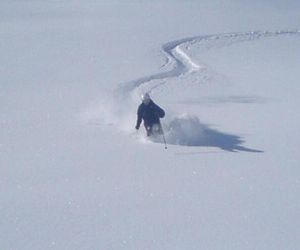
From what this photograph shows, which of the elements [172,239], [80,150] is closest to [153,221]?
[172,239]

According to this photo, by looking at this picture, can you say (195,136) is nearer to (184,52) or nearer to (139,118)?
(139,118)

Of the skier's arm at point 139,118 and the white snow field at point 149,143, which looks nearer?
the white snow field at point 149,143

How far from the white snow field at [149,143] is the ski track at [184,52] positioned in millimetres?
59

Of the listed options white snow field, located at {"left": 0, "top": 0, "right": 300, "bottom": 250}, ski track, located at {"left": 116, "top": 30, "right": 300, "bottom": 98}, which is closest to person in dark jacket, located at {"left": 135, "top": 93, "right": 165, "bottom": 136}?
white snow field, located at {"left": 0, "top": 0, "right": 300, "bottom": 250}

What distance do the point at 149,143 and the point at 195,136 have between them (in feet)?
3.07

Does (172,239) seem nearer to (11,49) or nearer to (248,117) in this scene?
(248,117)

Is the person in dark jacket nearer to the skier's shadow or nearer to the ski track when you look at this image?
the skier's shadow

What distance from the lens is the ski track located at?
672 inches

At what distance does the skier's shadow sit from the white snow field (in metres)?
0.03

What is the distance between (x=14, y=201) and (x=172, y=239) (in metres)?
2.36

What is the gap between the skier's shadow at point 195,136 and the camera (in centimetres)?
1140

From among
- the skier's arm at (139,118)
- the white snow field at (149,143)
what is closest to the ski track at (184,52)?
the white snow field at (149,143)

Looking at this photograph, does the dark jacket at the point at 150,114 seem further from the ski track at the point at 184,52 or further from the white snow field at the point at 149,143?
the ski track at the point at 184,52

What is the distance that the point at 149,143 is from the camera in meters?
11.4
